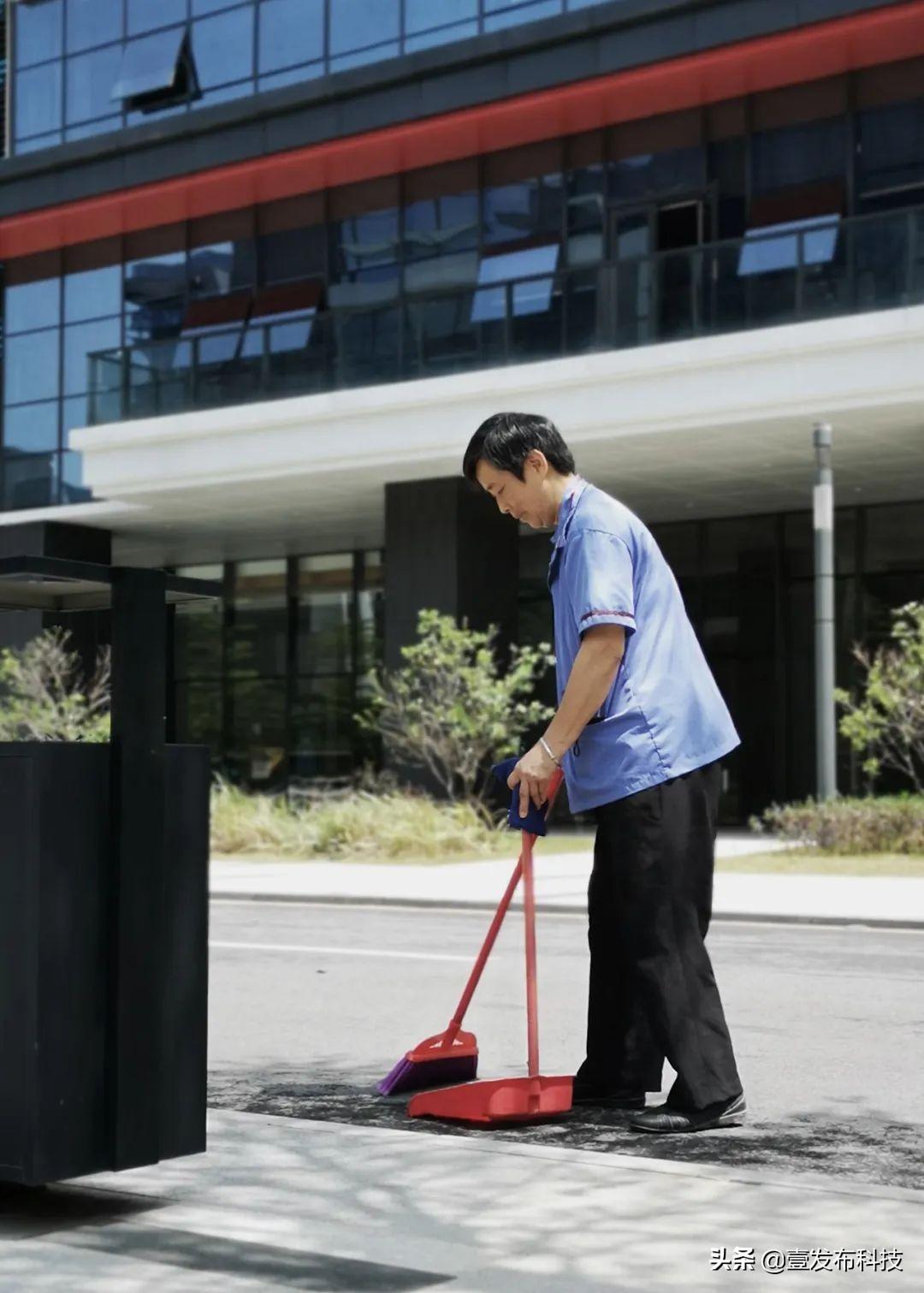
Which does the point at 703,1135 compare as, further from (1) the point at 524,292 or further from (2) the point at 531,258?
(2) the point at 531,258

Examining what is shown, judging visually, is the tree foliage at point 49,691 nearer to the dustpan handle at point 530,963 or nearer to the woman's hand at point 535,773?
the dustpan handle at point 530,963

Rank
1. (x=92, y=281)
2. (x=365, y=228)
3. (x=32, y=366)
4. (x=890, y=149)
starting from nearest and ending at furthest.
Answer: (x=890, y=149), (x=365, y=228), (x=92, y=281), (x=32, y=366)

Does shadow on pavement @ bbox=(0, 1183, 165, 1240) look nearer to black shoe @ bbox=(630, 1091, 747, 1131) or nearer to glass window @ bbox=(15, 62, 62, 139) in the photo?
black shoe @ bbox=(630, 1091, 747, 1131)

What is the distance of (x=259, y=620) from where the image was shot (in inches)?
1276

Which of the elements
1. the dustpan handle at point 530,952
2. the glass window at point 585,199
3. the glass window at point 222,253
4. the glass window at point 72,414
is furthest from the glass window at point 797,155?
the dustpan handle at point 530,952

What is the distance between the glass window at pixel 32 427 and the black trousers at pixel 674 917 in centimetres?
2569

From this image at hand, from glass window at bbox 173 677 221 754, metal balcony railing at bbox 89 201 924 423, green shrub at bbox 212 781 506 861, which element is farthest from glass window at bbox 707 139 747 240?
glass window at bbox 173 677 221 754

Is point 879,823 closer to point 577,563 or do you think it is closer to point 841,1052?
point 841,1052

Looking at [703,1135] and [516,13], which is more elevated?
[516,13]

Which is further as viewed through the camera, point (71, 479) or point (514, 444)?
point (71, 479)

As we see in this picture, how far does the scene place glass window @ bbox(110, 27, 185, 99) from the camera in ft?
93.6

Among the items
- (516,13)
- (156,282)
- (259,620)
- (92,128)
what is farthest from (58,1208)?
(259,620)

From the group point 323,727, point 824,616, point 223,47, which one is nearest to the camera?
point 824,616

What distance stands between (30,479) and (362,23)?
9109 mm
